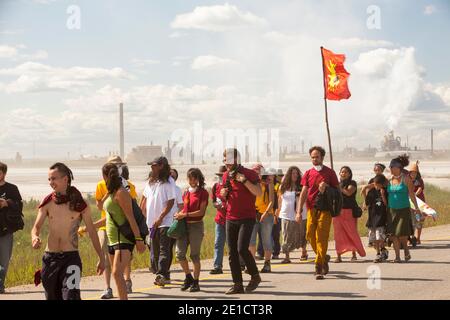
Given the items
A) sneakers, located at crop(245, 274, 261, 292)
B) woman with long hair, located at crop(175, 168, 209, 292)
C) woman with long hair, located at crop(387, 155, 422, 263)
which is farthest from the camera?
woman with long hair, located at crop(387, 155, 422, 263)

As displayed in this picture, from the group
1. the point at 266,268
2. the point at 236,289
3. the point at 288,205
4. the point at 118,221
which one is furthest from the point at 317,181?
the point at 118,221

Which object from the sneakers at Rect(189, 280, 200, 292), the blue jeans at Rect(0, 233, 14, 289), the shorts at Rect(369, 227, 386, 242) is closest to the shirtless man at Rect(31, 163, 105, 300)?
the sneakers at Rect(189, 280, 200, 292)

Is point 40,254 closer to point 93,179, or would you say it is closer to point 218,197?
point 218,197

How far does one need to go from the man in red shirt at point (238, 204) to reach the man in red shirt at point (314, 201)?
176 cm

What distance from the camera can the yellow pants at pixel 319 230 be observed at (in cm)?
1259

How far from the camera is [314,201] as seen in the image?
1262cm

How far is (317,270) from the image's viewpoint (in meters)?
12.8

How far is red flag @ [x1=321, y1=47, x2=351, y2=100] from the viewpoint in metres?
26.6

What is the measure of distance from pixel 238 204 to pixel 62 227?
3.66m

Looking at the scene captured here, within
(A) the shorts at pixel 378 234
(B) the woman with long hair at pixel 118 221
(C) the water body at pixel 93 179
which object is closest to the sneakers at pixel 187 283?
(B) the woman with long hair at pixel 118 221

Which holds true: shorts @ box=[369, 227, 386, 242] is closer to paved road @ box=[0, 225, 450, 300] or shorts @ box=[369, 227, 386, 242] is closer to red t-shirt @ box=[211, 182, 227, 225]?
paved road @ box=[0, 225, 450, 300]

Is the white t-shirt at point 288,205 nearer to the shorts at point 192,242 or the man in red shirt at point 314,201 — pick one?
the man in red shirt at point 314,201

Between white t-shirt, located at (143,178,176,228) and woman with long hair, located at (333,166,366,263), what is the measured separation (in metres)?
4.30
